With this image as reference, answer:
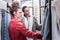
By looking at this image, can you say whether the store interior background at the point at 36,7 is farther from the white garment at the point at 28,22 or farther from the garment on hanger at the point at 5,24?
the garment on hanger at the point at 5,24

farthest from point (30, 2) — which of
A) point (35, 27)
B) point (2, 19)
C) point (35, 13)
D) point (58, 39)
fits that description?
point (58, 39)

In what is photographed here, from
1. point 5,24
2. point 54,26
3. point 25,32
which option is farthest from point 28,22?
point 54,26

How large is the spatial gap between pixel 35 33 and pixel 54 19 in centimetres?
44

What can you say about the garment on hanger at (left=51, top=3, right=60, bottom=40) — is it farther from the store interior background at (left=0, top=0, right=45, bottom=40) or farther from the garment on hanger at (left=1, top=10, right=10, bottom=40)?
the garment on hanger at (left=1, top=10, right=10, bottom=40)

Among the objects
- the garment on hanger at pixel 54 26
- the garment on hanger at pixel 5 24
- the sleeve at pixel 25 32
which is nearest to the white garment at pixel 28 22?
the sleeve at pixel 25 32

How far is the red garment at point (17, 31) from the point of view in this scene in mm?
1656

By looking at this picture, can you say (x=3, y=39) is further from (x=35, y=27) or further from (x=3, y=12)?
(x=35, y=27)

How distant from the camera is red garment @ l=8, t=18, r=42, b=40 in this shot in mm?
1656

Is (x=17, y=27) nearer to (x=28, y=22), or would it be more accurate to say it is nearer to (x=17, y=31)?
(x=17, y=31)

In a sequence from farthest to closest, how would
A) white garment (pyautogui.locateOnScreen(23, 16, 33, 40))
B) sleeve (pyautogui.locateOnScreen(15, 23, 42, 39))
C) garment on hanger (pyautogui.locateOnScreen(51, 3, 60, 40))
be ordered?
white garment (pyautogui.locateOnScreen(23, 16, 33, 40)), sleeve (pyautogui.locateOnScreen(15, 23, 42, 39)), garment on hanger (pyautogui.locateOnScreen(51, 3, 60, 40))

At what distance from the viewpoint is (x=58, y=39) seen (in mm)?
1186

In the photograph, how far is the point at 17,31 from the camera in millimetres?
1712

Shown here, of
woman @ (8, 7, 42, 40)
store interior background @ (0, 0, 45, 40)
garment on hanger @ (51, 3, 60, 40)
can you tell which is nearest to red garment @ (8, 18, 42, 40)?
woman @ (8, 7, 42, 40)

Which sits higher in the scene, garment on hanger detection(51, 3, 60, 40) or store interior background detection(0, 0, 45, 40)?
store interior background detection(0, 0, 45, 40)
